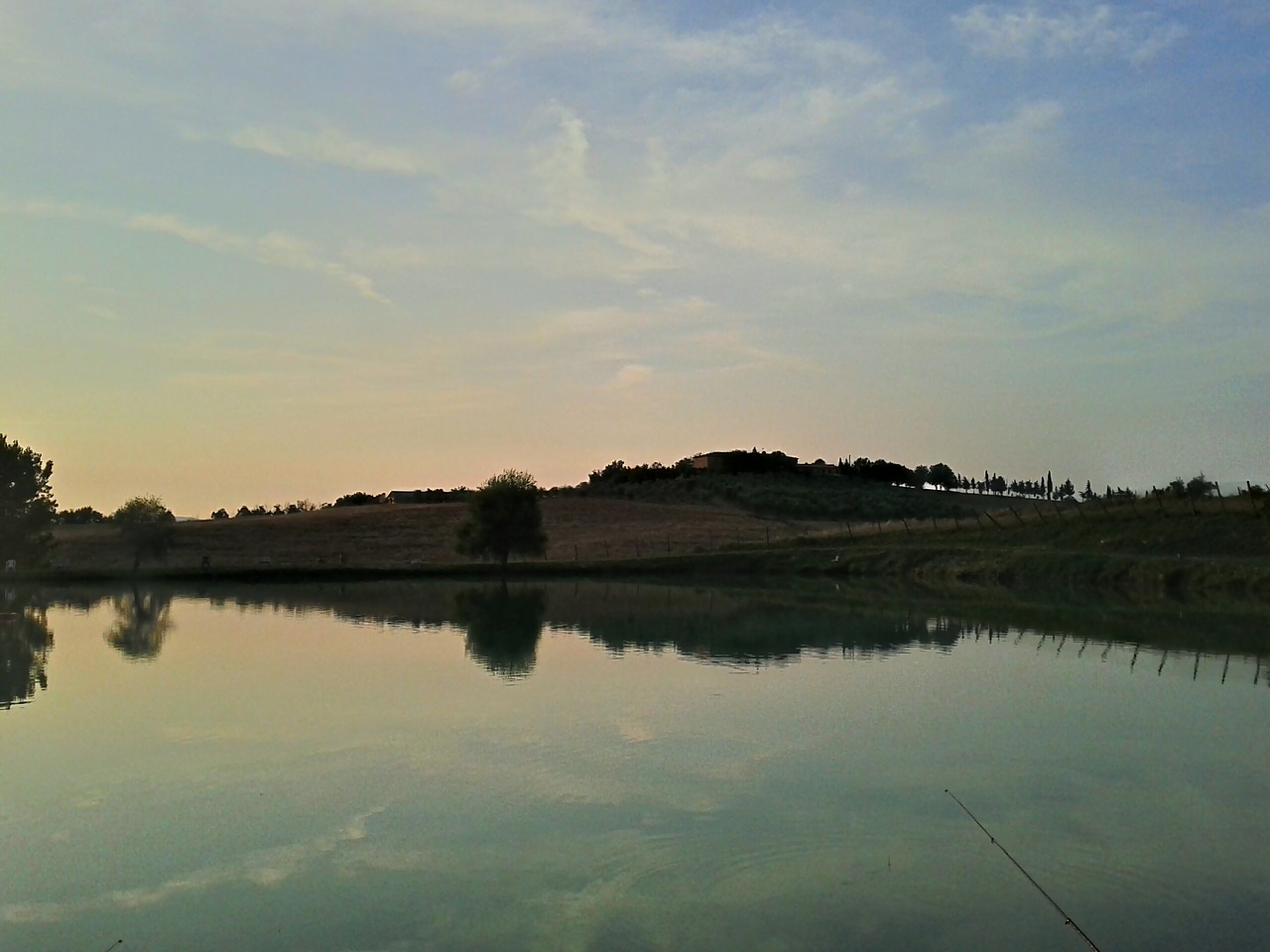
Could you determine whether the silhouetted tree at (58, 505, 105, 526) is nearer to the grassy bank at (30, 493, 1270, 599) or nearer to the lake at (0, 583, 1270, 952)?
the grassy bank at (30, 493, 1270, 599)

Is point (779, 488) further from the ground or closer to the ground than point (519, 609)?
further from the ground

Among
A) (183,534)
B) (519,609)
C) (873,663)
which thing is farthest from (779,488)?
(873,663)

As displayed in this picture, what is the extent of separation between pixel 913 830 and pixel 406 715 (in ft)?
29.4

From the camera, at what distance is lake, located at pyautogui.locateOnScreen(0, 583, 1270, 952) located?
333 inches

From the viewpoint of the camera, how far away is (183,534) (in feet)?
252

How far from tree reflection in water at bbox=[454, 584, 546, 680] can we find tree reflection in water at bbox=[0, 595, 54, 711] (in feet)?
27.7

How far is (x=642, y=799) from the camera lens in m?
11.8

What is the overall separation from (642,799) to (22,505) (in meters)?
59.4

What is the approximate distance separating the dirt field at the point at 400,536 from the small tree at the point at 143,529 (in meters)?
0.94

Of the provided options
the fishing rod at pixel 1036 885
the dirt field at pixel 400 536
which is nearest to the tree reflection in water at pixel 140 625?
the dirt field at pixel 400 536

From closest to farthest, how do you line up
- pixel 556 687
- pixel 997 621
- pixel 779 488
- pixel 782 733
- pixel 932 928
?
pixel 932 928 → pixel 782 733 → pixel 556 687 → pixel 997 621 → pixel 779 488

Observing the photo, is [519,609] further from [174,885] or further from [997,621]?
[174,885]

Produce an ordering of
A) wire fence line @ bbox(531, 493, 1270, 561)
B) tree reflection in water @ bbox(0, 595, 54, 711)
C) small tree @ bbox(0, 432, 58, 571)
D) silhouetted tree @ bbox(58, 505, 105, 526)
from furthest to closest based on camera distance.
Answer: silhouetted tree @ bbox(58, 505, 105, 526), small tree @ bbox(0, 432, 58, 571), wire fence line @ bbox(531, 493, 1270, 561), tree reflection in water @ bbox(0, 595, 54, 711)

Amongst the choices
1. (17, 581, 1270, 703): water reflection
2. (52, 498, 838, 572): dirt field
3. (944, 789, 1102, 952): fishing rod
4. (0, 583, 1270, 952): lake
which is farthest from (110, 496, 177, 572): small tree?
(944, 789, 1102, 952): fishing rod
